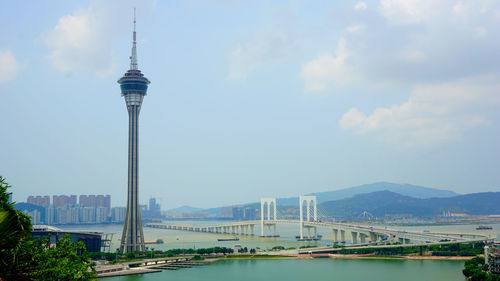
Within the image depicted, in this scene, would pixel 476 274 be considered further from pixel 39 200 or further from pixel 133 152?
pixel 39 200

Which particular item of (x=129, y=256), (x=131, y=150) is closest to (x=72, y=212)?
(x=131, y=150)

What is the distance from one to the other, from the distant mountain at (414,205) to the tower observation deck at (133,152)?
68595 mm

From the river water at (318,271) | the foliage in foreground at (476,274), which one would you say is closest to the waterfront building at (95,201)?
the river water at (318,271)

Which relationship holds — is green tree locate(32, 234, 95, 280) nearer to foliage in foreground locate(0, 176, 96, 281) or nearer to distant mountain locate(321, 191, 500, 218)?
foliage in foreground locate(0, 176, 96, 281)

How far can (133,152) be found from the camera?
96.7 ft

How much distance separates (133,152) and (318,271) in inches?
605

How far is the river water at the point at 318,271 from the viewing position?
17219 mm

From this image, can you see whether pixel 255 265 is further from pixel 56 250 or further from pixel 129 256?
pixel 56 250

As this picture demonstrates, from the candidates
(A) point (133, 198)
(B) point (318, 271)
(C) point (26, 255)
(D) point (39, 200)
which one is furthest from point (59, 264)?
(D) point (39, 200)

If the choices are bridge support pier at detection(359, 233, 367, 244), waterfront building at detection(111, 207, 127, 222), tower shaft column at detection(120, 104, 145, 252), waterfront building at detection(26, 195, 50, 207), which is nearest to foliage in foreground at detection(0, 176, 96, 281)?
tower shaft column at detection(120, 104, 145, 252)

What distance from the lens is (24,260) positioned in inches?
215

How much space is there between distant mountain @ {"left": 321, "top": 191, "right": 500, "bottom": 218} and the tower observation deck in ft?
225

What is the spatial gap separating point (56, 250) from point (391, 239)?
24.3 meters

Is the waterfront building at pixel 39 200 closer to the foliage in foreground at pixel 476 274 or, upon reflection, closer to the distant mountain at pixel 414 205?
the distant mountain at pixel 414 205
